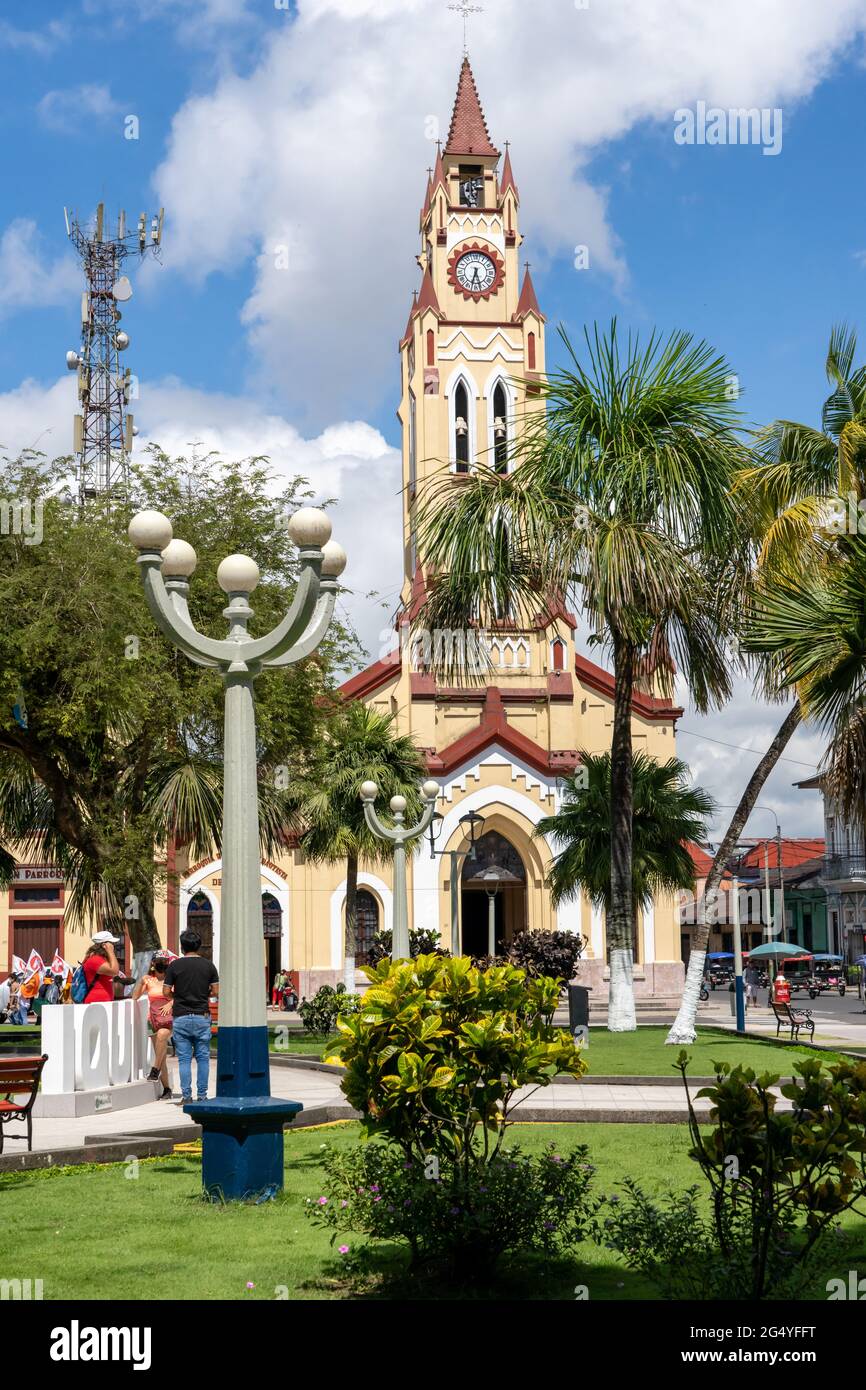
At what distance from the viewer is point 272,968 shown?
52125 mm

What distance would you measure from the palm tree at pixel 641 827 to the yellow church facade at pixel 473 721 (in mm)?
12443

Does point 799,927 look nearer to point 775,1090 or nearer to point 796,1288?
point 775,1090

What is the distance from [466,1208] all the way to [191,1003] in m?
8.28

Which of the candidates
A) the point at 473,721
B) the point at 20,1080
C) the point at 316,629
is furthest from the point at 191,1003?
the point at 473,721

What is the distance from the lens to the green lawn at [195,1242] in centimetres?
660

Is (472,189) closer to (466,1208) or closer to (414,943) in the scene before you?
(414,943)

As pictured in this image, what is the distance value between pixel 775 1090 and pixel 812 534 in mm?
6597

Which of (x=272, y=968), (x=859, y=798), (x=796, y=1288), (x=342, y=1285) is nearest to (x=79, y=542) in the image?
(x=859, y=798)

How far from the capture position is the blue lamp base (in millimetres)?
8844

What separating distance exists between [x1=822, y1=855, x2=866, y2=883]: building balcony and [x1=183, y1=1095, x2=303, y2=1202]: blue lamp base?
2608 inches

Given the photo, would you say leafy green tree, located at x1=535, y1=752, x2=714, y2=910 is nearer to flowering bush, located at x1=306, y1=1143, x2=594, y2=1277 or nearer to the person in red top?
the person in red top

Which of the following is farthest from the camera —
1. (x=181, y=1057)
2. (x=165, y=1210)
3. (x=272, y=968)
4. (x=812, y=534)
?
(x=272, y=968)

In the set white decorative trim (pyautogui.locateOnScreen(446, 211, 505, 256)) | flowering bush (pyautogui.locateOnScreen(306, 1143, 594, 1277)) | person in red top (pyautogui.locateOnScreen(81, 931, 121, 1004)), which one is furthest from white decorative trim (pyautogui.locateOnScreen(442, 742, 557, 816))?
flowering bush (pyautogui.locateOnScreen(306, 1143, 594, 1277))

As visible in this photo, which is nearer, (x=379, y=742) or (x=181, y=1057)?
(x=181, y=1057)
